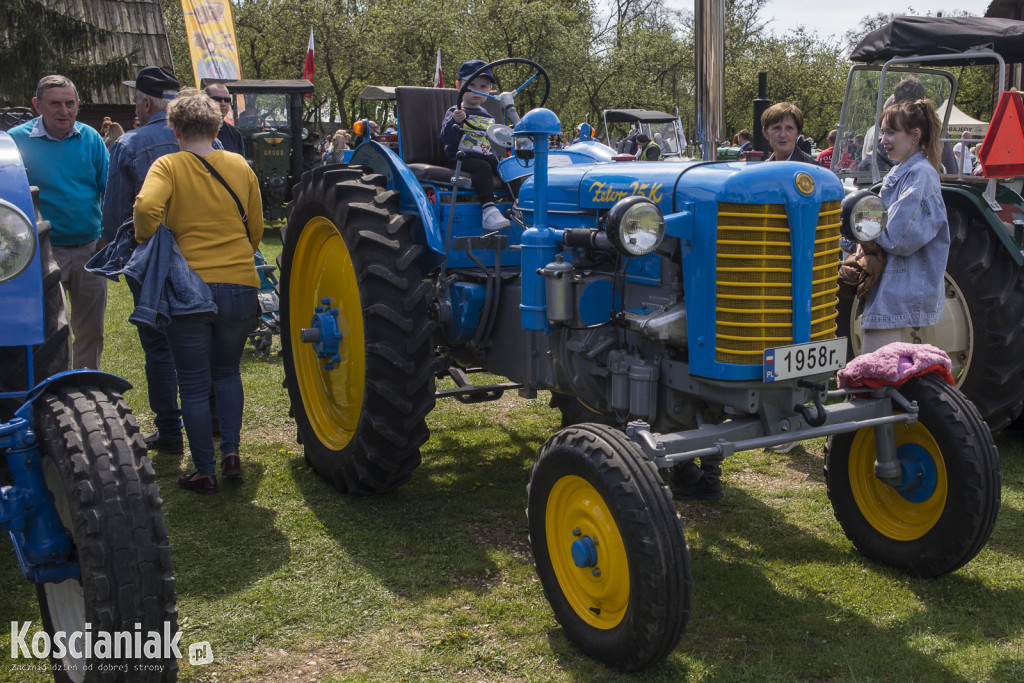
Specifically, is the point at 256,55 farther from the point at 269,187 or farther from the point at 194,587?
the point at 194,587

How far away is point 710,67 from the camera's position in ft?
22.1

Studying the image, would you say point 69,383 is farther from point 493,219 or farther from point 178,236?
point 493,219

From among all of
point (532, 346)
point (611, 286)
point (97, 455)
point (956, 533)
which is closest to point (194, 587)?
point (97, 455)

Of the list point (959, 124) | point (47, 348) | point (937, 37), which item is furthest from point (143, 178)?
point (959, 124)

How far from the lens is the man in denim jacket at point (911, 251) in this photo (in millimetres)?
3801

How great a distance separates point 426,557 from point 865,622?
1.63 metres

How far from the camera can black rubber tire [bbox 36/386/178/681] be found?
2.17m

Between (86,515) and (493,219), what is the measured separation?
2629 mm

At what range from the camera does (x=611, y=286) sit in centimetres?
346

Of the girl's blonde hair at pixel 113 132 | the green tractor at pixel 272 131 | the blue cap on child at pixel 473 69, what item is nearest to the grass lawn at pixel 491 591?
the blue cap on child at pixel 473 69

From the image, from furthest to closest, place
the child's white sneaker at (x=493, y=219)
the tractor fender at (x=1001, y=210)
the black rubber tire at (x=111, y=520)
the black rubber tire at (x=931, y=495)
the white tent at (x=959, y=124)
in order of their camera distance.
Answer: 1. the white tent at (x=959, y=124)
2. the tractor fender at (x=1001, y=210)
3. the child's white sneaker at (x=493, y=219)
4. the black rubber tire at (x=931, y=495)
5. the black rubber tire at (x=111, y=520)

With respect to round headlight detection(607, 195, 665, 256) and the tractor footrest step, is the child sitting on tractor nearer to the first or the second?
the tractor footrest step

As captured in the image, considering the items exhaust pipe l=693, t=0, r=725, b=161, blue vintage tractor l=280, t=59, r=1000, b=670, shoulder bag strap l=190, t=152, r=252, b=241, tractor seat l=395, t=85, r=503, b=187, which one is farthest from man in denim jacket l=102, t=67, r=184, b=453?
exhaust pipe l=693, t=0, r=725, b=161

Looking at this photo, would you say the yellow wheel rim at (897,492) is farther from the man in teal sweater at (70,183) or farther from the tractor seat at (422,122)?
the man in teal sweater at (70,183)
